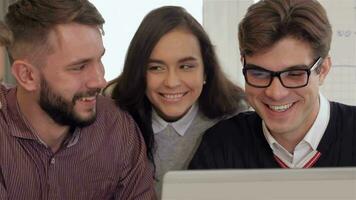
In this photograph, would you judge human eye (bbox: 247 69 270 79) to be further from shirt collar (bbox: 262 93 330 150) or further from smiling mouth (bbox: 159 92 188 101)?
smiling mouth (bbox: 159 92 188 101)

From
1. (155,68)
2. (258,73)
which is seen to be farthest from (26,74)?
(258,73)

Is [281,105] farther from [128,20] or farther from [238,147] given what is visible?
[128,20]

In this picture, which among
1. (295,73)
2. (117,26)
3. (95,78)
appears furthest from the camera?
(117,26)

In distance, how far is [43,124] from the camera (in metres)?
1.35

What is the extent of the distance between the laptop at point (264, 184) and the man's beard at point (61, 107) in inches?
34.9

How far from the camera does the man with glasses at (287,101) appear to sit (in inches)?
42.9

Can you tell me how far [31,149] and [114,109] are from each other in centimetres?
28

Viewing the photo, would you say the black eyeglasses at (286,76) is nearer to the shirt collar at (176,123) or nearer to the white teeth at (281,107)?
the white teeth at (281,107)

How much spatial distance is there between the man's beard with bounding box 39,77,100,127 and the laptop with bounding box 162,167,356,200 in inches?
34.9

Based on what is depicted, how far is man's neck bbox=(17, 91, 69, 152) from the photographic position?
1.33m

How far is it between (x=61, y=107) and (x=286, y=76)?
2.12 feet

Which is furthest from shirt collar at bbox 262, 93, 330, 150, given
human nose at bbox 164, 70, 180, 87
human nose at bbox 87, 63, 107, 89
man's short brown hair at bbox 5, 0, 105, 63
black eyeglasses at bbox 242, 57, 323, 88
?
man's short brown hair at bbox 5, 0, 105, 63

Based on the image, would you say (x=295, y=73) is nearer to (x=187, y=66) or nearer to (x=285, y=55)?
(x=285, y=55)

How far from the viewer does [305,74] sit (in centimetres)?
108
